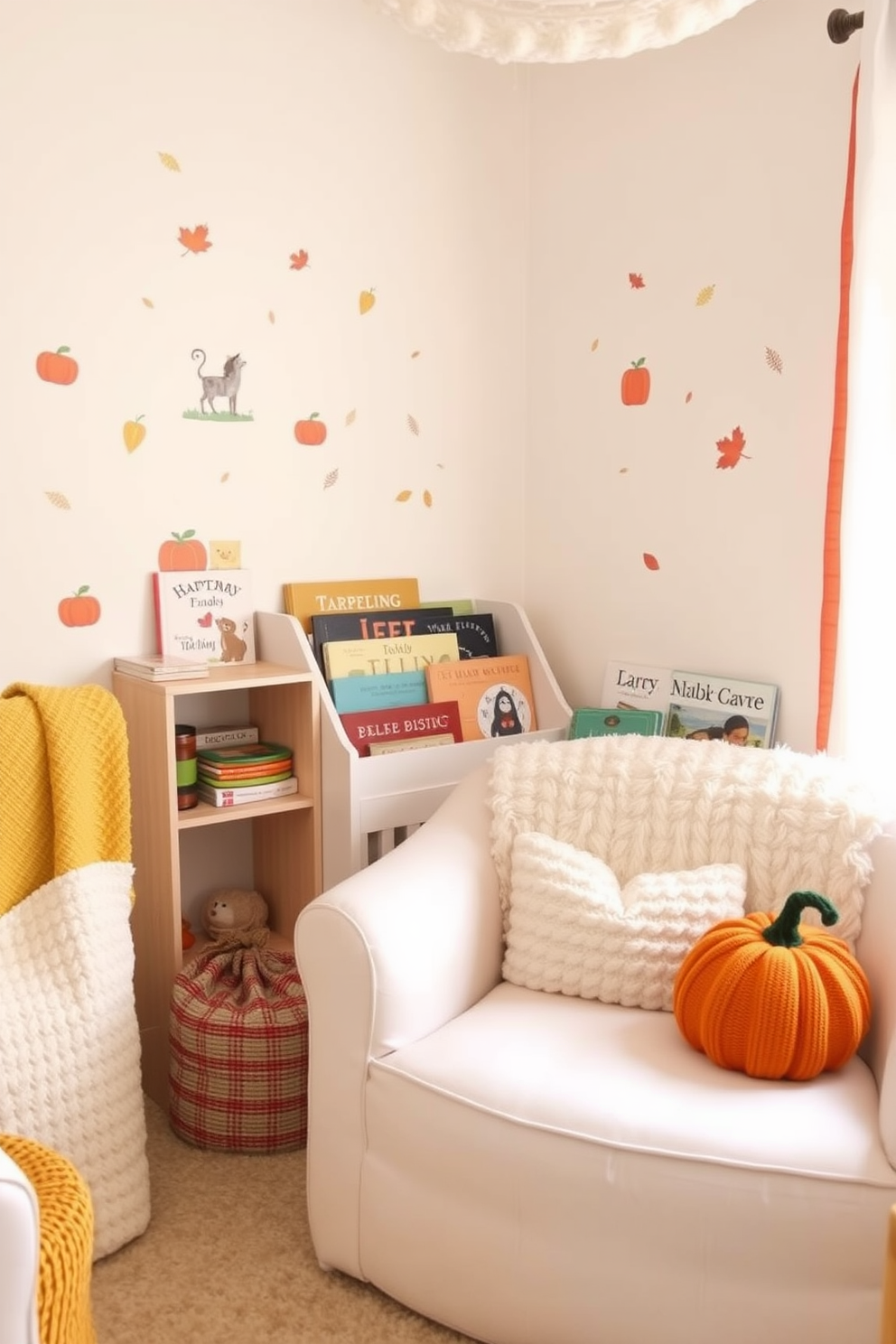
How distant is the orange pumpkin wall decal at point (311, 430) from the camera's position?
99.3 inches

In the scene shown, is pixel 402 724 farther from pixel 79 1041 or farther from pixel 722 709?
pixel 79 1041

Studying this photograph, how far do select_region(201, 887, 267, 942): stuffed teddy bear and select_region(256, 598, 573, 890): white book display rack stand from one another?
20 centimetres

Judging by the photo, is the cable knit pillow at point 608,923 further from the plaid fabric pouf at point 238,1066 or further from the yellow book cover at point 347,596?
the yellow book cover at point 347,596

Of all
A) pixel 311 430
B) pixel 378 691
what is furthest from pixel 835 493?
pixel 311 430

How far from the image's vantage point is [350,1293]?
1.76 meters

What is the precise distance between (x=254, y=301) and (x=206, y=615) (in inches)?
26.4

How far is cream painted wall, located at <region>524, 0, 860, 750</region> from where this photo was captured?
2.22 m

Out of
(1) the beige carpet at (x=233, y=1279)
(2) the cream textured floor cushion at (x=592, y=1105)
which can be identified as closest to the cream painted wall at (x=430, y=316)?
(2) the cream textured floor cushion at (x=592, y=1105)

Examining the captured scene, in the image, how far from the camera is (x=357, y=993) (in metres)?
1.71

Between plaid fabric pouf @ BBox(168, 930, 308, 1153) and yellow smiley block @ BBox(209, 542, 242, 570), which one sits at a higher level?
yellow smiley block @ BBox(209, 542, 242, 570)

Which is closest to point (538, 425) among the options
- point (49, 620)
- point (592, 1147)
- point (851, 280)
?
point (851, 280)

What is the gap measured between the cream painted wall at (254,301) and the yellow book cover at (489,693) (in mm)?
249

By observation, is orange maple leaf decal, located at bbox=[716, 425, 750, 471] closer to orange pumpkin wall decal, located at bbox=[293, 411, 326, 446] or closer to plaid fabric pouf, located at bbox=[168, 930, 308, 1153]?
orange pumpkin wall decal, located at bbox=[293, 411, 326, 446]

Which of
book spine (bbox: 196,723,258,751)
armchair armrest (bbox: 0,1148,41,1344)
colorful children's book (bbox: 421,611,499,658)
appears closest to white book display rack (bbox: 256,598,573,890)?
book spine (bbox: 196,723,258,751)
